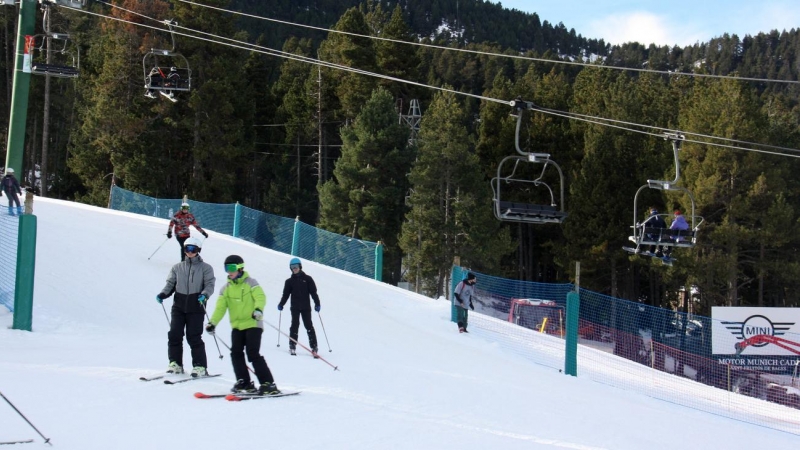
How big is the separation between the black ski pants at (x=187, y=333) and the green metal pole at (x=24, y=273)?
3.04 metres

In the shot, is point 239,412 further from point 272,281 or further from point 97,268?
point 272,281

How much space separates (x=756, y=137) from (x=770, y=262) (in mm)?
6353

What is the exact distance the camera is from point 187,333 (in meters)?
8.48

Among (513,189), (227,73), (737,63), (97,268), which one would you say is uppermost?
(737,63)

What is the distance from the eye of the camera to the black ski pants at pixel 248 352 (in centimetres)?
788

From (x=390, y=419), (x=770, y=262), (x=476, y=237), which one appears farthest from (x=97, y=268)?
(x=770, y=262)

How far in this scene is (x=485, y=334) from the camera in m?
16.5

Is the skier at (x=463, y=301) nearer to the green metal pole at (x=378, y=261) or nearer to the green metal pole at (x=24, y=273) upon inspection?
the green metal pole at (x=378, y=261)

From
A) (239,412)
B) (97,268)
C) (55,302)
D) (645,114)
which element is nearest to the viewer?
(239,412)

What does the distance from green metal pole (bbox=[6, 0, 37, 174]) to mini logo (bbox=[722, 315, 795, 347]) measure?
20.5 meters

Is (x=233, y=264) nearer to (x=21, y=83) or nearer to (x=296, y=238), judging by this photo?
(x=21, y=83)

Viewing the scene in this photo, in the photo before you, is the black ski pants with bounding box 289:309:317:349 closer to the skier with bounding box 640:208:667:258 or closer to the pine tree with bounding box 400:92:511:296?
the skier with bounding box 640:208:667:258

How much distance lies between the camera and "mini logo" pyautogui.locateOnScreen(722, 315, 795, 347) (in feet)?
77.5

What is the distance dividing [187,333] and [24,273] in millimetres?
3294
